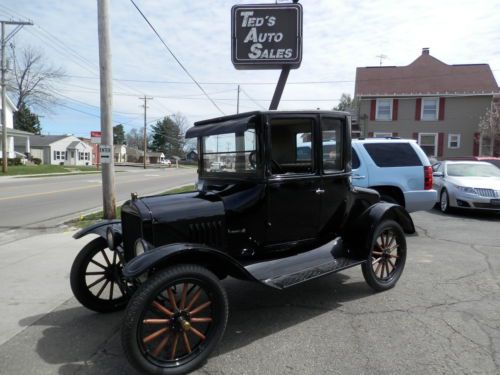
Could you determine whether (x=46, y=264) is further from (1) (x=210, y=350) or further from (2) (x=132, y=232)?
(1) (x=210, y=350)

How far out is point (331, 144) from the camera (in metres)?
4.52

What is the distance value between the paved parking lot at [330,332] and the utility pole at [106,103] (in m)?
5.07

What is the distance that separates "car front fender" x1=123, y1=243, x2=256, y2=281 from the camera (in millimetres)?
3061

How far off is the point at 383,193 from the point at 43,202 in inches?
444

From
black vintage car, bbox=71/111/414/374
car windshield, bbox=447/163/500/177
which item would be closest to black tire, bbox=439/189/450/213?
car windshield, bbox=447/163/500/177

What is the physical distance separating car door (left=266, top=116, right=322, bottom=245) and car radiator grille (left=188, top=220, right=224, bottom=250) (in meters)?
0.50

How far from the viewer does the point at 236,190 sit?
412 cm

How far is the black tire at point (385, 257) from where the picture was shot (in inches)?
183

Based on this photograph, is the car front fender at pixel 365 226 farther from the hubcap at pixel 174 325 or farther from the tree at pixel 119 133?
the tree at pixel 119 133

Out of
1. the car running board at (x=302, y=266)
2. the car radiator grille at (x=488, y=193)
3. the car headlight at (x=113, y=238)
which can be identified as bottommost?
the car running board at (x=302, y=266)

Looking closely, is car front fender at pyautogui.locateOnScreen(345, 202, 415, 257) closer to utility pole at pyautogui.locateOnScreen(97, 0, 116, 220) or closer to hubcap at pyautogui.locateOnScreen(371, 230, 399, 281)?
hubcap at pyautogui.locateOnScreen(371, 230, 399, 281)

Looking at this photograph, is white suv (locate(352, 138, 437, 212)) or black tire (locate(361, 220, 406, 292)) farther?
white suv (locate(352, 138, 437, 212))

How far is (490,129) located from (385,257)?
25.9 metres

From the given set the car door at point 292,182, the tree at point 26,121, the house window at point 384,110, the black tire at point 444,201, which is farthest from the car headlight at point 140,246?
the tree at point 26,121
